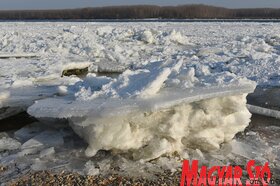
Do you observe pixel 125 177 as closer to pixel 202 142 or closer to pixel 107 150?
pixel 107 150

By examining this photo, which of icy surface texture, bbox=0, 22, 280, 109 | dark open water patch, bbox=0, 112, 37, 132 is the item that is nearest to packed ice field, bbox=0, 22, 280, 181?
dark open water patch, bbox=0, 112, 37, 132

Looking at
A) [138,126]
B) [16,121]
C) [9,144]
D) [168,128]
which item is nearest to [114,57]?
[16,121]

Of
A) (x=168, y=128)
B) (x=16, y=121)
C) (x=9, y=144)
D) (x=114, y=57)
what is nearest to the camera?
(x=168, y=128)

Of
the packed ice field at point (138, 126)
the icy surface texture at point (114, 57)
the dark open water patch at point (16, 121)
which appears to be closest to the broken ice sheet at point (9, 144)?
the packed ice field at point (138, 126)

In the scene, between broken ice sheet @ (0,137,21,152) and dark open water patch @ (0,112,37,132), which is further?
dark open water patch @ (0,112,37,132)

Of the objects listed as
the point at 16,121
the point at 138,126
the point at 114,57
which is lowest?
the point at 114,57

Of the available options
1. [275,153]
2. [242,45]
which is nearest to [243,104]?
[275,153]

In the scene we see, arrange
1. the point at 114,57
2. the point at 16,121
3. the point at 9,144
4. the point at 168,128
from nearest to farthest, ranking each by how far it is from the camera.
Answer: the point at 168,128
the point at 9,144
the point at 16,121
the point at 114,57

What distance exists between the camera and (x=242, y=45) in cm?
1435

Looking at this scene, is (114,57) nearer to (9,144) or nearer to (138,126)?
(9,144)

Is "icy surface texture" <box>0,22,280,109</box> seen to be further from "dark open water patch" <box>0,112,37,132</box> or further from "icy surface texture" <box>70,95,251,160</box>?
"icy surface texture" <box>70,95,251,160</box>

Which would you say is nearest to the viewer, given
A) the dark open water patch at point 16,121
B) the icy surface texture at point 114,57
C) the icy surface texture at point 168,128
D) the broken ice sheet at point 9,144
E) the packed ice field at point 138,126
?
the packed ice field at point 138,126

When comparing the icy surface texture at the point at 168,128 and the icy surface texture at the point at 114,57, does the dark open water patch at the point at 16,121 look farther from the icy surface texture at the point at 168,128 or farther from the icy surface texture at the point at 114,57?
the icy surface texture at the point at 168,128

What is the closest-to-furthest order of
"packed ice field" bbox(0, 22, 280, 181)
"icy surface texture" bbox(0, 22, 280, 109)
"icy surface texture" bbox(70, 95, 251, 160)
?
"packed ice field" bbox(0, 22, 280, 181) → "icy surface texture" bbox(70, 95, 251, 160) → "icy surface texture" bbox(0, 22, 280, 109)
